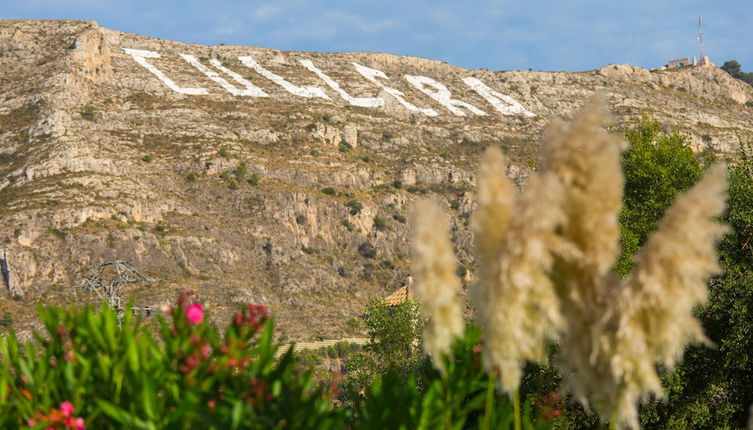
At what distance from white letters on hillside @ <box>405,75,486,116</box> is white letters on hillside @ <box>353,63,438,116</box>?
5.07m

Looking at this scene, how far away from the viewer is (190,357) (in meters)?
4.25

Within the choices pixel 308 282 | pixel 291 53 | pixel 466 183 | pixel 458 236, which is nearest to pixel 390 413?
pixel 308 282

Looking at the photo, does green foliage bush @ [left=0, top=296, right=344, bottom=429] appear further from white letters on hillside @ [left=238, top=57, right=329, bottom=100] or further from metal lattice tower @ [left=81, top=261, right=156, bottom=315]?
white letters on hillside @ [left=238, top=57, right=329, bottom=100]

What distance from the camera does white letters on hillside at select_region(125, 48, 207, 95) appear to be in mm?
113919

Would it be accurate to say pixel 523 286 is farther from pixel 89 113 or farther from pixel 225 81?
pixel 225 81

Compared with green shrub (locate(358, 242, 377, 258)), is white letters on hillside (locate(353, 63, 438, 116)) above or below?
above

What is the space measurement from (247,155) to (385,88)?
50.5 meters

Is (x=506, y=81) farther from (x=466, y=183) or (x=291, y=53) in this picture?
(x=466, y=183)

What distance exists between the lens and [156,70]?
120562 mm

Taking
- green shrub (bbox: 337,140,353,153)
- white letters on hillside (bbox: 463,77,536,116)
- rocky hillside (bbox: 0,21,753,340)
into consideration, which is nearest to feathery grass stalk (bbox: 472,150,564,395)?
rocky hillside (bbox: 0,21,753,340)

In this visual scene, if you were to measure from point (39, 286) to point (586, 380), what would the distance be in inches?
2716

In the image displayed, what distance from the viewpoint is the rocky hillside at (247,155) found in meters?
70.1

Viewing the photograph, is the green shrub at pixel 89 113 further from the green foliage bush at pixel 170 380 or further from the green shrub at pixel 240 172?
the green foliage bush at pixel 170 380

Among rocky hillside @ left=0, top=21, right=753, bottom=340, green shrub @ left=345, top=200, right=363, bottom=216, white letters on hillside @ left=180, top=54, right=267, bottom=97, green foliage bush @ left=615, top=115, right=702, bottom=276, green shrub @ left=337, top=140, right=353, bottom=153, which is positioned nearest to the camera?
green foliage bush @ left=615, top=115, right=702, bottom=276
